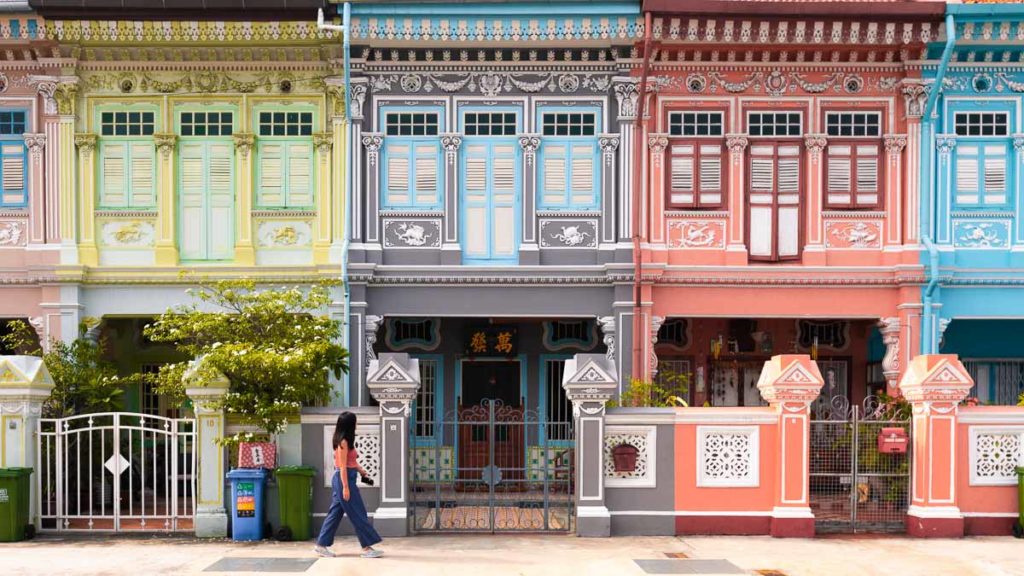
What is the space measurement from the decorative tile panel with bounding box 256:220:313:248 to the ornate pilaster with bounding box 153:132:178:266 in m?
1.32

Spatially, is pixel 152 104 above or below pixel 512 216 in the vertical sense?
above

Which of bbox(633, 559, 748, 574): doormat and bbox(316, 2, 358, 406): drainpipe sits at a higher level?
bbox(316, 2, 358, 406): drainpipe

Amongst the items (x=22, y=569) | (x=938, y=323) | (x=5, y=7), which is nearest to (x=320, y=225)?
(x=5, y=7)

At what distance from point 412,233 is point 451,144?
1.51 metres

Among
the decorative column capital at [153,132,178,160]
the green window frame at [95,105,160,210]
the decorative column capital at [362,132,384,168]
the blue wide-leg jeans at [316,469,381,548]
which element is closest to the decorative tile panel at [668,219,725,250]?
the decorative column capital at [362,132,384,168]

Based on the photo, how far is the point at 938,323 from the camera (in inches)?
654

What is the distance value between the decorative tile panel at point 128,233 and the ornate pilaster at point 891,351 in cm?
1154

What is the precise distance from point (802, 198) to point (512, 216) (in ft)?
15.0

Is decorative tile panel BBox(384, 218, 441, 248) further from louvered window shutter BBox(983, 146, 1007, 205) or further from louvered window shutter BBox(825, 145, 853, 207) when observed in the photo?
louvered window shutter BBox(983, 146, 1007, 205)

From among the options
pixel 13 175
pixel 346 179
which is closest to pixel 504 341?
pixel 346 179

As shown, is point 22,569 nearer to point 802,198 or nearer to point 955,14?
point 802,198

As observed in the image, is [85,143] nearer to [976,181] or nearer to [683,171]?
[683,171]

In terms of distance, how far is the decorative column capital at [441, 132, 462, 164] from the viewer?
16.8 meters

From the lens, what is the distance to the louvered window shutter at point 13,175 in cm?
1675
